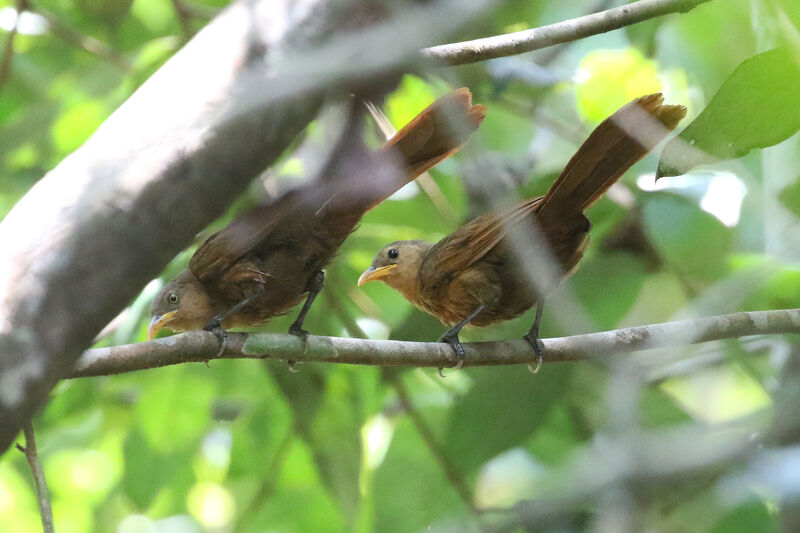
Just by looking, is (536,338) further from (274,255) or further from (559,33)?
(559,33)

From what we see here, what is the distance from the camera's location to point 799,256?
1280mm

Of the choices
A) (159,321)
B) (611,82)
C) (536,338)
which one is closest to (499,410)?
(536,338)

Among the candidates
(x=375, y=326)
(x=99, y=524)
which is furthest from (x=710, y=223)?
(x=99, y=524)

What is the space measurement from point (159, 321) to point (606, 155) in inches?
74.0

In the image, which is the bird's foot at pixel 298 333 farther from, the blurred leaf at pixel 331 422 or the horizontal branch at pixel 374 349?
the blurred leaf at pixel 331 422

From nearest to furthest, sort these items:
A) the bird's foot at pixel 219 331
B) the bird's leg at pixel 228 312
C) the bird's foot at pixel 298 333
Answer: the bird's foot at pixel 219 331, the bird's foot at pixel 298 333, the bird's leg at pixel 228 312

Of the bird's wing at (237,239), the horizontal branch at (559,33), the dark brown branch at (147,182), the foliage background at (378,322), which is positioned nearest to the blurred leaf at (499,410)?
the foliage background at (378,322)

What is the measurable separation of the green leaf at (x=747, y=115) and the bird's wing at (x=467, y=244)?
5.53ft

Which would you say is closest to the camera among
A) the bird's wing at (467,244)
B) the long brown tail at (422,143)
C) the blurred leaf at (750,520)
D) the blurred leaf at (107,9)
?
the blurred leaf at (750,520)

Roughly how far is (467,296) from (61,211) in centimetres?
239

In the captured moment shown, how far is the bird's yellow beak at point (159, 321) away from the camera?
354 cm

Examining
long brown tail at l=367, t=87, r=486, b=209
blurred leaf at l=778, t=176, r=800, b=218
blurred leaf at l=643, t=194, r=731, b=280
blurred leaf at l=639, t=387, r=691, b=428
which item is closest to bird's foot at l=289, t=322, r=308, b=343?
long brown tail at l=367, t=87, r=486, b=209

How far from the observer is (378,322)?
14.5 feet

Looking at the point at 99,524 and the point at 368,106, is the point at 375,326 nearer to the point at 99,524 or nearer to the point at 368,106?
the point at 99,524
